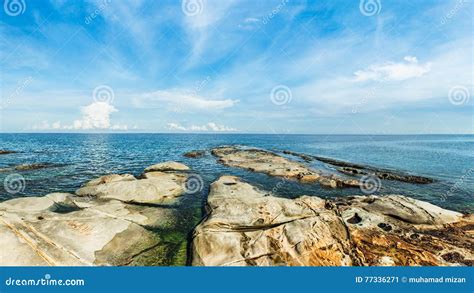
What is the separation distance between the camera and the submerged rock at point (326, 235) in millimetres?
10898

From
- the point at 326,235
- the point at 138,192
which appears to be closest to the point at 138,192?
the point at 138,192

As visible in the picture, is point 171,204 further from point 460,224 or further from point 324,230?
point 460,224

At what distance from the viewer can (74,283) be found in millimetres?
8719

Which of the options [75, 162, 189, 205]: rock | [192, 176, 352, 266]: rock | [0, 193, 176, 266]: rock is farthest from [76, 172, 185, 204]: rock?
[192, 176, 352, 266]: rock

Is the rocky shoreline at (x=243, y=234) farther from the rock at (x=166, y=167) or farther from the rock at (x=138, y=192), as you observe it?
the rock at (x=166, y=167)

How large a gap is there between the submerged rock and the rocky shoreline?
49 millimetres

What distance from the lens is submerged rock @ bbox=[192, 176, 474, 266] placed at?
10.9m

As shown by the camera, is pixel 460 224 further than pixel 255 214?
Yes

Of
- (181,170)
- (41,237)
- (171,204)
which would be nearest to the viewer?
(41,237)

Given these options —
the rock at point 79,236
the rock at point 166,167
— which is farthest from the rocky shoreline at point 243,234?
the rock at point 166,167

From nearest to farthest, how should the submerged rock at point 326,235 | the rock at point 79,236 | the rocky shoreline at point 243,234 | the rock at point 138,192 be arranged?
the rock at point 79,236
the rocky shoreline at point 243,234
the submerged rock at point 326,235
the rock at point 138,192

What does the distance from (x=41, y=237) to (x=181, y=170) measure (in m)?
24.2

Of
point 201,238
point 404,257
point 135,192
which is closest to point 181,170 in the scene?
point 135,192

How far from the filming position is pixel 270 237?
38.4 ft
